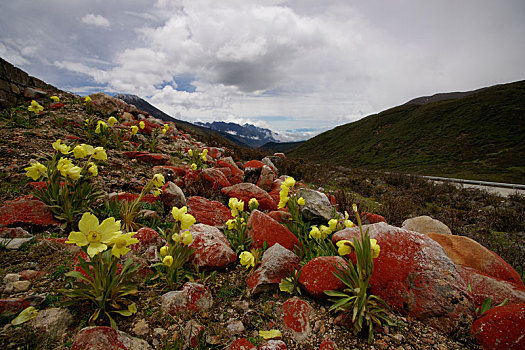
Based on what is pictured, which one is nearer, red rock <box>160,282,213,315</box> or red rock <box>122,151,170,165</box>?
red rock <box>160,282,213,315</box>

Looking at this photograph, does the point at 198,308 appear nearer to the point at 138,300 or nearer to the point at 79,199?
the point at 138,300

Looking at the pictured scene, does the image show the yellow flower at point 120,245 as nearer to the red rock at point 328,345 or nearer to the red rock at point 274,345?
the red rock at point 274,345

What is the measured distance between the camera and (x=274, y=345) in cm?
173

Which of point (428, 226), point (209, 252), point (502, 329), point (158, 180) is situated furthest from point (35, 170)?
point (428, 226)

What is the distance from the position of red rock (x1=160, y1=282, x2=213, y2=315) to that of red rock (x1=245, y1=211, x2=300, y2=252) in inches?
41.7

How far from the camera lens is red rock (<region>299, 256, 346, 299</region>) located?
2176 millimetres

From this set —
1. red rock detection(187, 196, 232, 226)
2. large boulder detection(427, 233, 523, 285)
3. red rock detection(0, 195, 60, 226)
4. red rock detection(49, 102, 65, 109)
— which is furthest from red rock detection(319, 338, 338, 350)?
red rock detection(49, 102, 65, 109)

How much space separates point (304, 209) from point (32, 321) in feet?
10.6

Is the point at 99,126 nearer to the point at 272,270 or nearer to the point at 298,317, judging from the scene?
the point at 272,270

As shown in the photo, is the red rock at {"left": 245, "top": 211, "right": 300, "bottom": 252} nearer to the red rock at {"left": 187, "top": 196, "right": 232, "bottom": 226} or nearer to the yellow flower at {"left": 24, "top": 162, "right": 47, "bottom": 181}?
the red rock at {"left": 187, "top": 196, "right": 232, "bottom": 226}

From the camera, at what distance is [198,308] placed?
204 cm

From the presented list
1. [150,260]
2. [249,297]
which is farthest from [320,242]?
[150,260]

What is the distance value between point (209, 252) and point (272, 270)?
83 centimetres

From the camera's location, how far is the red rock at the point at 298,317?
190 cm
